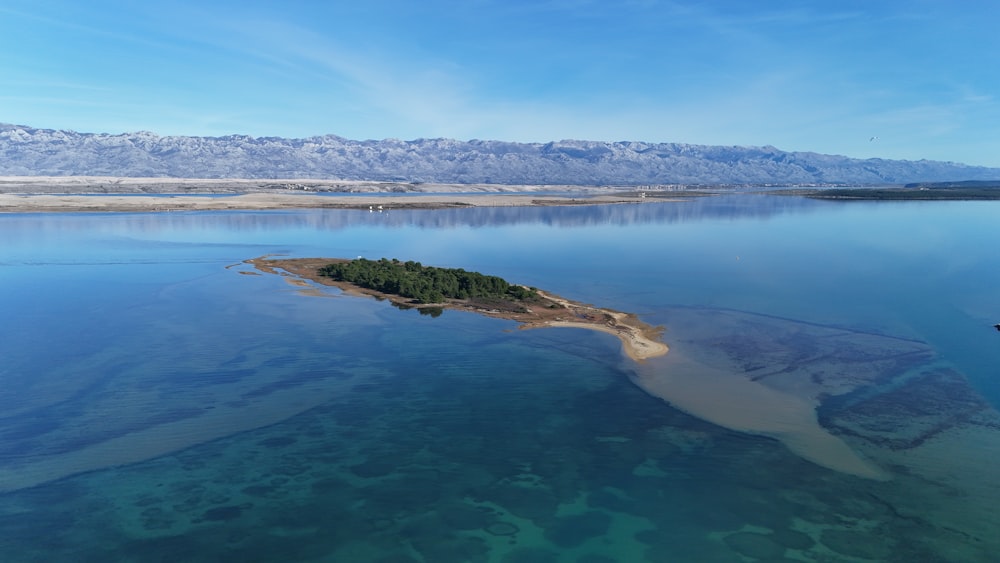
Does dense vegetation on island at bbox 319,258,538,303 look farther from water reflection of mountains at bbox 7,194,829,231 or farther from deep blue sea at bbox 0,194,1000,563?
water reflection of mountains at bbox 7,194,829,231

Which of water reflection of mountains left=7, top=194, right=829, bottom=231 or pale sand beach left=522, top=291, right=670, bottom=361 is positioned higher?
water reflection of mountains left=7, top=194, right=829, bottom=231

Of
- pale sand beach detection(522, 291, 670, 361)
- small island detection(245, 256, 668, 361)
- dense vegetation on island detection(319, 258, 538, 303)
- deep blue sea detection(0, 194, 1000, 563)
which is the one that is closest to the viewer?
deep blue sea detection(0, 194, 1000, 563)

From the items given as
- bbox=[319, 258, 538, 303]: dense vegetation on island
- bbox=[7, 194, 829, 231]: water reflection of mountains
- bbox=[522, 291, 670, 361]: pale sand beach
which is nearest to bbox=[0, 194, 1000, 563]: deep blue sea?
bbox=[522, 291, 670, 361]: pale sand beach

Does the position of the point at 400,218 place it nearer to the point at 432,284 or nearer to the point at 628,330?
the point at 432,284

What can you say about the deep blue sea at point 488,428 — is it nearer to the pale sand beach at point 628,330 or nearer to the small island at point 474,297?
the pale sand beach at point 628,330

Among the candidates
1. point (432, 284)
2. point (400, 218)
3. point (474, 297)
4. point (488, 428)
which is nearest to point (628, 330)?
point (474, 297)

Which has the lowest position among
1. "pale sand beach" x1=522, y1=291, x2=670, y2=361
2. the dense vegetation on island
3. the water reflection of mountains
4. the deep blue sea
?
the deep blue sea

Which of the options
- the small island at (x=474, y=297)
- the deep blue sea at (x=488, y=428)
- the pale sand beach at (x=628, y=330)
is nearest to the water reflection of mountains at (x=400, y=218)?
the small island at (x=474, y=297)

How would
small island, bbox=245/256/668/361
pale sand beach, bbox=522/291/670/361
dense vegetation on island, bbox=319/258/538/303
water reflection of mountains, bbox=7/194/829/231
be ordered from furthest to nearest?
water reflection of mountains, bbox=7/194/829/231 → dense vegetation on island, bbox=319/258/538/303 → small island, bbox=245/256/668/361 → pale sand beach, bbox=522/291/670/361
